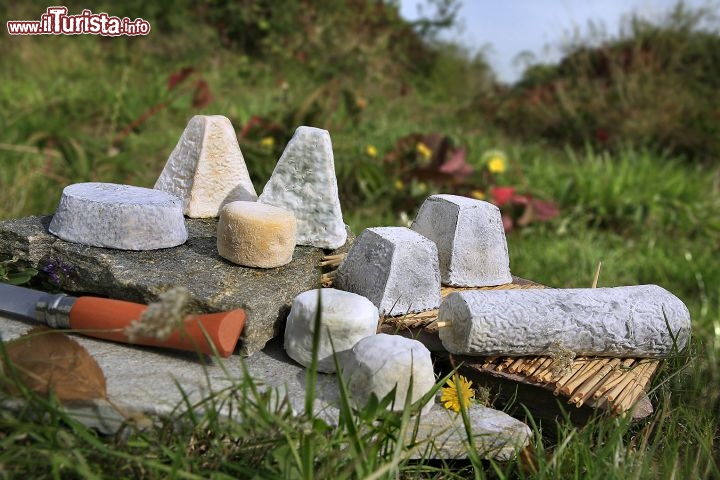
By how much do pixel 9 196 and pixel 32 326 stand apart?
95.1 inches

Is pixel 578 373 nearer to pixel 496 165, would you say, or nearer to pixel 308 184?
pixel 308 184

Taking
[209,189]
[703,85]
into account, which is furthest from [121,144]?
[703,85]

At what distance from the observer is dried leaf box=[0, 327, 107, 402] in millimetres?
1588

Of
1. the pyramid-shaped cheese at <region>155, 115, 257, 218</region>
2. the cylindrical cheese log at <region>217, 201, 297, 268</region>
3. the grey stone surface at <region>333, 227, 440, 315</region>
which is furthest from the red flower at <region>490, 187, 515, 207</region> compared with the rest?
the cylindrical cheese log at <region>217, 201, 297, 268</region>

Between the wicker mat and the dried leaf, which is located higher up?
the dried leaf

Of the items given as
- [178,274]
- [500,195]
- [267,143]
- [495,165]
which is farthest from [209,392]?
[495,165]

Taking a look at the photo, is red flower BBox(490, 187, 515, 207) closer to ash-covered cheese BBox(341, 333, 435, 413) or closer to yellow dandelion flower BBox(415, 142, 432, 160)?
yellow dandelion flower BBox(415, 142, 432, 160)

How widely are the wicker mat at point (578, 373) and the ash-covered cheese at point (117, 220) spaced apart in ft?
2.25

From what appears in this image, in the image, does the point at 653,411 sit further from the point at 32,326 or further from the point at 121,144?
the point at 121,144

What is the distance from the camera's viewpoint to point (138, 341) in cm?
188

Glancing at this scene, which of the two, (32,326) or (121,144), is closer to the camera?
(32,326)

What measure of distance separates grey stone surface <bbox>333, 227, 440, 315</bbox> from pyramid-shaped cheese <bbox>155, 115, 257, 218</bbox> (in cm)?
53

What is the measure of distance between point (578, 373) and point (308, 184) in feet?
3.18

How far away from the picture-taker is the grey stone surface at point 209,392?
161cm
